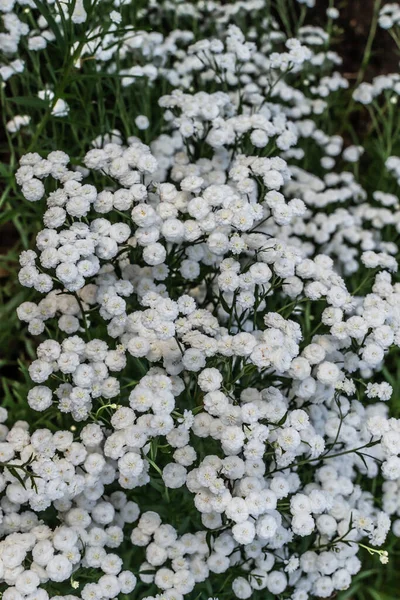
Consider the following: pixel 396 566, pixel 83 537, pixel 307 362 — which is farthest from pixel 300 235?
pixel 83 537

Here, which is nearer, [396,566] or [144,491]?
[144,491]

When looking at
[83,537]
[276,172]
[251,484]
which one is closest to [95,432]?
[83,537]

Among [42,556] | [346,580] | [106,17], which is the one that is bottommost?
[346,580]

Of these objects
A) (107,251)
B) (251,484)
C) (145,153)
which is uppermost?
(145,153)

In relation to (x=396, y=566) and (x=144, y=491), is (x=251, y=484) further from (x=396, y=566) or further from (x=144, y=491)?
(x=396, y=566)

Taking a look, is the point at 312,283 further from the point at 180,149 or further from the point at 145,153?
the point at 180,149

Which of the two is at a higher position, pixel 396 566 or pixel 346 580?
pixel 346 580

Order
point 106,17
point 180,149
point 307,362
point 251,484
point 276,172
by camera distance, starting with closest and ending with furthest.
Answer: point 251,484 → point 307,362 → point 276,172 → point 106,17 → point 180,149

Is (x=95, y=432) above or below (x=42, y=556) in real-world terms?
above

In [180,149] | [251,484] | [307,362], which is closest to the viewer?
[251,484]
